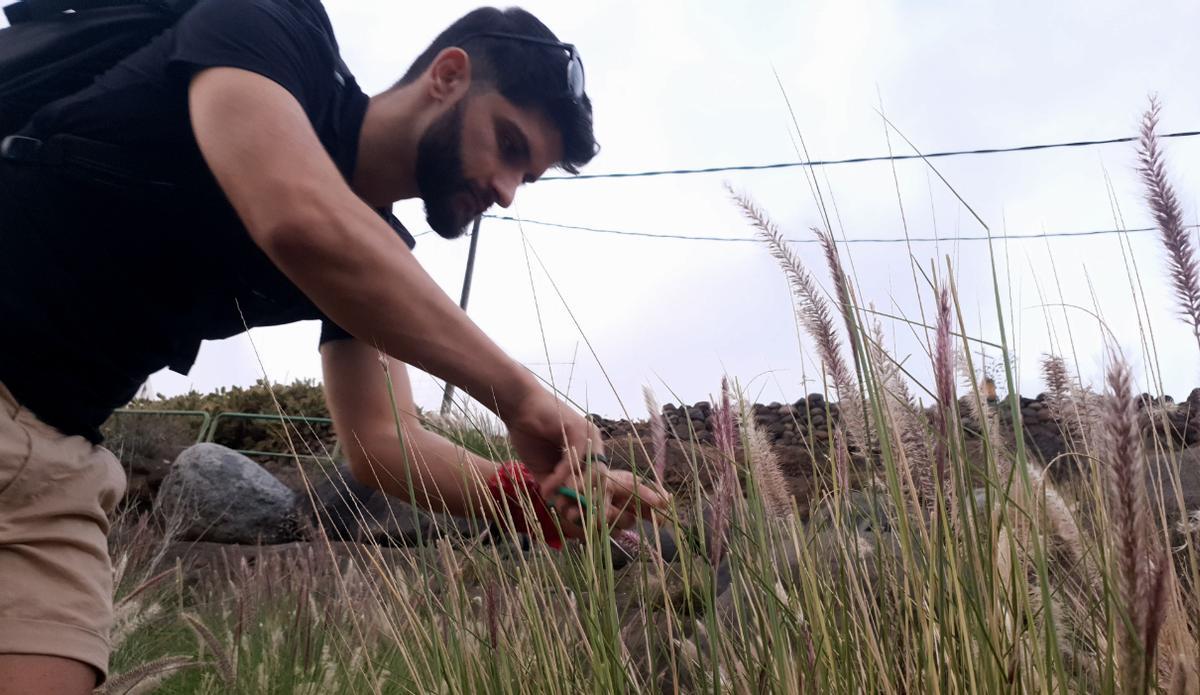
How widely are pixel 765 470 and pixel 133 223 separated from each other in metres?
1.08

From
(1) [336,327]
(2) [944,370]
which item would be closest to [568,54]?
(1) [336,327]

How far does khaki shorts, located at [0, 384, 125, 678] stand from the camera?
5.54ft

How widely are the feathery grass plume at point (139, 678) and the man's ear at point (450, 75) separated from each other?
1200 mm

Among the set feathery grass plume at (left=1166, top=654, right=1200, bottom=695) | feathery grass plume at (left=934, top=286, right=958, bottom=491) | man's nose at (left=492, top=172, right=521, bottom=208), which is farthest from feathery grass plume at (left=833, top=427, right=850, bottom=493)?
man's nose at (left=492, top=172, right=521, bottom=208)

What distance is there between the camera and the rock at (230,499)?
7.32 meters

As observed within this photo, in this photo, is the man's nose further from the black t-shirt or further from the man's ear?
the black t-shirt

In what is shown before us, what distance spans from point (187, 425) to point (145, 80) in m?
9.74

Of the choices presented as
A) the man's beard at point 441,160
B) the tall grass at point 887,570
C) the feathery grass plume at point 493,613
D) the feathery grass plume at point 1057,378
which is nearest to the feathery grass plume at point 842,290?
the tall grass at point 887,570

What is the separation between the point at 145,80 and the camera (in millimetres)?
1592

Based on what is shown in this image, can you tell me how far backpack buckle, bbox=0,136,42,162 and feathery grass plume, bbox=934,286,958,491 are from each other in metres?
1.36

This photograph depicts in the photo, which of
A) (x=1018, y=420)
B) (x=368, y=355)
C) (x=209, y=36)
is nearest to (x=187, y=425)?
(x=368, y=355)

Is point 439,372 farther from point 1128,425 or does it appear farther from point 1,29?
point 1,29

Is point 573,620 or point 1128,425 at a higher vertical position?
point 1128,425

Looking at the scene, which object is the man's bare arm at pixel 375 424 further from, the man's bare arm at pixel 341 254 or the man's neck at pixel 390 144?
Answer: the man's bare arm at pixel 341 254
